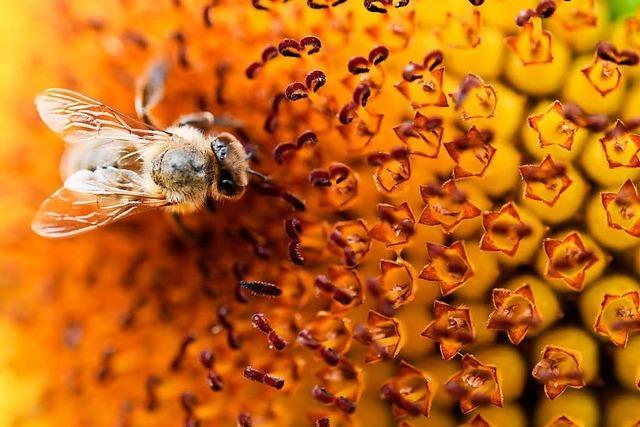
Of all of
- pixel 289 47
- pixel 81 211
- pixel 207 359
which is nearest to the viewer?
pixel 289 47

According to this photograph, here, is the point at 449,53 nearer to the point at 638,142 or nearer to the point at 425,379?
the point at 638,142

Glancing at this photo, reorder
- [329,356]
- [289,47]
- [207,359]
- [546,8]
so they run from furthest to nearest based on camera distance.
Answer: [207,359] < [289,47] < [329,356] < [546,8]

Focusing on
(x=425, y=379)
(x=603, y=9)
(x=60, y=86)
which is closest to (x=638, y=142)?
(x=603, y=9)

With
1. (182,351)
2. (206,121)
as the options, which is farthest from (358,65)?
(182,351)

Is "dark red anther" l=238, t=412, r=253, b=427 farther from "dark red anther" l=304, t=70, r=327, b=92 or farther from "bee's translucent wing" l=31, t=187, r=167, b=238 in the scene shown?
"dark red anther" l=304, t=70, r=327, b=92

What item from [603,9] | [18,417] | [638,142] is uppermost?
[603,9]

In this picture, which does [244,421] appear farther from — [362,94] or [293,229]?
[362,94]
